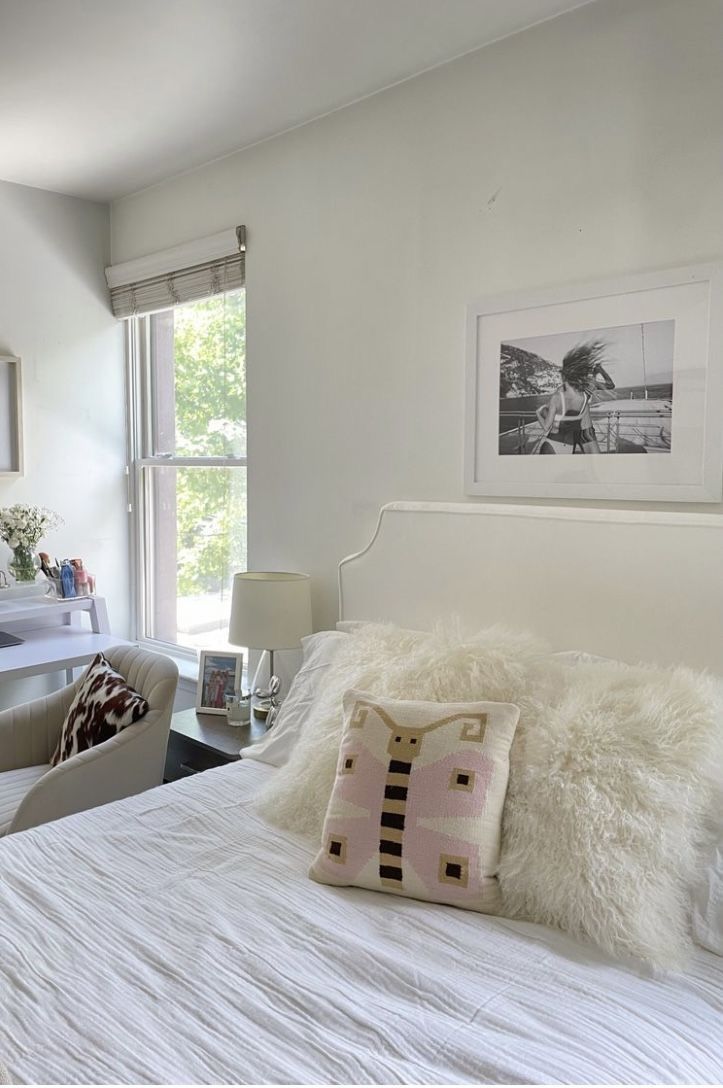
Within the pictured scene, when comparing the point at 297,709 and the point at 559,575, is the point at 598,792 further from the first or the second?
the point at 297,709

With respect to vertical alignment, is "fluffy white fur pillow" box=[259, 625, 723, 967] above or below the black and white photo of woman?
below

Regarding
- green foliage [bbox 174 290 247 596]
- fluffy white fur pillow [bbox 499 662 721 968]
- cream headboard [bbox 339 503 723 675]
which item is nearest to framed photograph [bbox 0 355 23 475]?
green foliage [bbox 174 290 247 596]

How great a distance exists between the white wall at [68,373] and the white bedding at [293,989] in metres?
2.06

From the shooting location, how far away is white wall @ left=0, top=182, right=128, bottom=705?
328 cm

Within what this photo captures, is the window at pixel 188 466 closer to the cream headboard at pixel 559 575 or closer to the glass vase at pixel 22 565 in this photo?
the glass vase at pixel 22 565

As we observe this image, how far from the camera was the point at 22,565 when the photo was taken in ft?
10.5

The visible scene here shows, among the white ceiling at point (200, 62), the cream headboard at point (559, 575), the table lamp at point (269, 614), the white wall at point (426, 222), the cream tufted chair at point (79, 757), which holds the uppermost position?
the white ceiling at point (200, 62)

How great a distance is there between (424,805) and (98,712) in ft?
4.06

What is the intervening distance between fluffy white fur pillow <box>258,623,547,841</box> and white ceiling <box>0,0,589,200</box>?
1.60 meters

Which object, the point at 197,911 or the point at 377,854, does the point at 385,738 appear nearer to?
the point at 377,854

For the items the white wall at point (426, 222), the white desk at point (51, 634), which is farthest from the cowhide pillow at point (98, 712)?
the white wall at point (426, 222)

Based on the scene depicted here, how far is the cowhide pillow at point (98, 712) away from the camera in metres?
2.31

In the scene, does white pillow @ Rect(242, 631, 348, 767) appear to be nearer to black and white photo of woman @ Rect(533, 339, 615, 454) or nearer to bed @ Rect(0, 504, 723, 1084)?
bed @ Rect(0, 504, 723, 1084)

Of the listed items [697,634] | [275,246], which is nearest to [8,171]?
[275,246]
